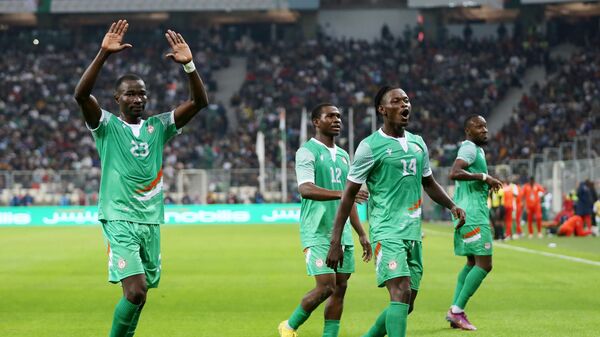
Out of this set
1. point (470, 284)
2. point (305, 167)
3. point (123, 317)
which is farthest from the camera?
point (470, 284)

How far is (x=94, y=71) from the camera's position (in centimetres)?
830

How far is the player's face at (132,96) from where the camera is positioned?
348 inches

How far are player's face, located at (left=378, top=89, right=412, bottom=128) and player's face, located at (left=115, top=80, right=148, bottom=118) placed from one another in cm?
209

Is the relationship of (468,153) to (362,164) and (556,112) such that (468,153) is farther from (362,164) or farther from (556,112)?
(556,112)

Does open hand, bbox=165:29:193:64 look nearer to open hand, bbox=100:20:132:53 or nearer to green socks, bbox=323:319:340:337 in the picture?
open hand, bbox=100:20:132:53

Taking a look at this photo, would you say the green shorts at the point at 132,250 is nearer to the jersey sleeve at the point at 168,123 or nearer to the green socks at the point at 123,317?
the green socks at the point at 123,317

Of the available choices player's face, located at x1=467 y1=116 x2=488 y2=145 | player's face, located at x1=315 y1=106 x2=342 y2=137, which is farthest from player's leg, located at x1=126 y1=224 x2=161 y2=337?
player's face, located at x1=467 y1=116 x2=488 y2=145

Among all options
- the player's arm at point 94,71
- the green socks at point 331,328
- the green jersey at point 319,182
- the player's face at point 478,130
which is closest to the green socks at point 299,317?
the green socks at point 331,328

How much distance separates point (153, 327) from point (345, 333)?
7.83 feet

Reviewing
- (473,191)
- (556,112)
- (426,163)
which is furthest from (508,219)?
(426,163)

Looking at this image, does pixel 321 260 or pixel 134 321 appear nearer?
pixel 134 321

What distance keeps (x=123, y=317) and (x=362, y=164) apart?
2376 millimetres

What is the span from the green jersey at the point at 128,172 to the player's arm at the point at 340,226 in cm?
154

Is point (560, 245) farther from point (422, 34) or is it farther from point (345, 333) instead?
point (422, 34)
